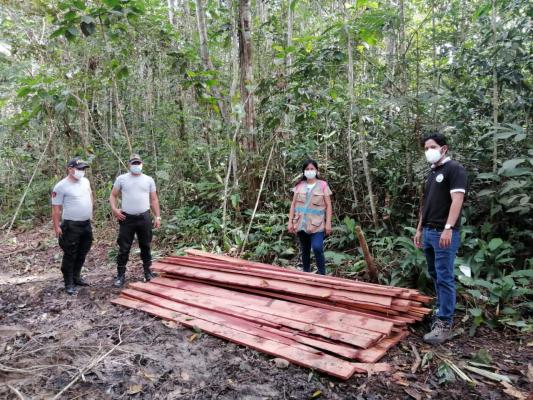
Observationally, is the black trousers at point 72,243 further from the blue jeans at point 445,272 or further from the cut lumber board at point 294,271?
the blue jeans at point 445,272

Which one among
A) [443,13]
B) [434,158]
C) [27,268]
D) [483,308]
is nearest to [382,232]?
[483,308]

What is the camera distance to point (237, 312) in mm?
4137

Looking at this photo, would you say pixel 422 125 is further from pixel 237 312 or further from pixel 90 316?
Answer: pixel 90 316

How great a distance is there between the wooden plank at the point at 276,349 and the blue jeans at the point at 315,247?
5.94 ft

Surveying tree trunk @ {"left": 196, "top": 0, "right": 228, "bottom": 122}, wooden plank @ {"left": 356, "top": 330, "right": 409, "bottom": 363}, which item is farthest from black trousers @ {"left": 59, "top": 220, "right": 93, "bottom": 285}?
wooden plank @ {"left": 356, "top": 330, "right": 409, "bottom": 363}

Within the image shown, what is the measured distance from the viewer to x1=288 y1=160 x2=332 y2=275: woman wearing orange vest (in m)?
5.13

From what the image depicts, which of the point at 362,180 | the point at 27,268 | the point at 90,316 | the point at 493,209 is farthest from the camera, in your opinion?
the point at 27,268

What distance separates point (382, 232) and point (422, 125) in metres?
1.80

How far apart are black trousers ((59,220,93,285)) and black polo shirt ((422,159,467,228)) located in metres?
4.52

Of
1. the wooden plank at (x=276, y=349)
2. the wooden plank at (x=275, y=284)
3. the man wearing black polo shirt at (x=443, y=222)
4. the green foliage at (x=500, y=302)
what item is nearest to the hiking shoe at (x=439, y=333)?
the man wearing black polo shirt at (x=443, y=222)

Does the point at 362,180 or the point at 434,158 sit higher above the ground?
the point at 434,158

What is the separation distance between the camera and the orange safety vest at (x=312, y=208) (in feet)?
16.8

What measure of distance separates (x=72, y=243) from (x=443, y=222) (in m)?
4.76

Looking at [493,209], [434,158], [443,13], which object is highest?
[443,13]
